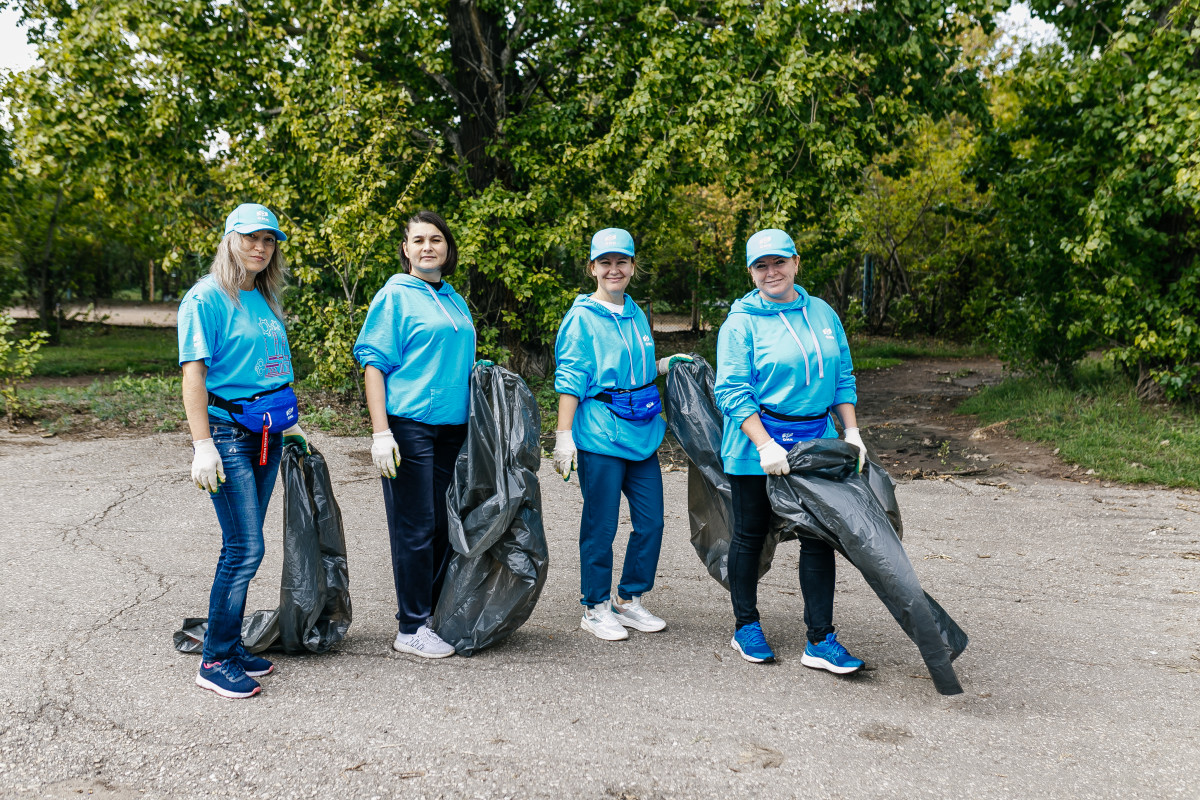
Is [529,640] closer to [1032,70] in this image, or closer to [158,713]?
[158,713]

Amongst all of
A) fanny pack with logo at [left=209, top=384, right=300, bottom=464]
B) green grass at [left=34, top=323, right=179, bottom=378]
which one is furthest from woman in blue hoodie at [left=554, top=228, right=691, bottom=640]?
green grass at [left=34, top=323, right=179, bottom=378]

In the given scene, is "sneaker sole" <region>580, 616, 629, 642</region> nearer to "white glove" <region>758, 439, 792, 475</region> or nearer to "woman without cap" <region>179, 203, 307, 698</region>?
"white glove" <region>758, 439, 792, 475</region>

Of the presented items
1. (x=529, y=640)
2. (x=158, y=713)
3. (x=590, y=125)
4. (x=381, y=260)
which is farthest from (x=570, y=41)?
(x=158, y=713)

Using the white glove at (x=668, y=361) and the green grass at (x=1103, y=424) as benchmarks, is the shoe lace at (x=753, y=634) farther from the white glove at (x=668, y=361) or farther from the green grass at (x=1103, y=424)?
the green grass at (x=1103, y=424)

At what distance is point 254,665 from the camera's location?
3266 mm

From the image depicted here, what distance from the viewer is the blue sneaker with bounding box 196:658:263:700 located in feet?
10.1

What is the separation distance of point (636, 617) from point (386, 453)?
4.43ft

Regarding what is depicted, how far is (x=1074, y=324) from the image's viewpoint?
9359 millimetres

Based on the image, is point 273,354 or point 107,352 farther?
point 107,352

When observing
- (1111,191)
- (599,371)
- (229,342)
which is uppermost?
(1111,191)

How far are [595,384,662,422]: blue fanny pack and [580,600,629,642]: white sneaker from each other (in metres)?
0.83

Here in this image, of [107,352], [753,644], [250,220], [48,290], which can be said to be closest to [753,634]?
[753,644]

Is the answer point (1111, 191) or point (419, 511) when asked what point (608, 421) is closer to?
point (419, 511)

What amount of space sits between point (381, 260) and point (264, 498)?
586cm
